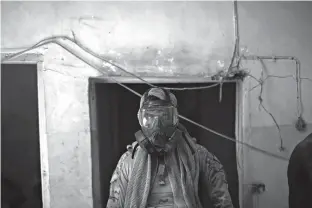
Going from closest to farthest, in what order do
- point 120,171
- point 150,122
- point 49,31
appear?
point 150,122, point 120,171, point 49,31

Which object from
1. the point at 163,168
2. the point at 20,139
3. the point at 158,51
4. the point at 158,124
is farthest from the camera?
the point at 20,139

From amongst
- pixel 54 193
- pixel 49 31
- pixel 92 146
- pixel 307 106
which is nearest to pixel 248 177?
pixel 307 106

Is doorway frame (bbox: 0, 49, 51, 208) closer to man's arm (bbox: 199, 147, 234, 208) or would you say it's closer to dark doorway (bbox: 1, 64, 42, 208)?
dark doorway (bbox: 1, 64, 42, 208)

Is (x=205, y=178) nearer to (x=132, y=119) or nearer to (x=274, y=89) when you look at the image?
(x=274, y=89)

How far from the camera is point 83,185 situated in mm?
2258

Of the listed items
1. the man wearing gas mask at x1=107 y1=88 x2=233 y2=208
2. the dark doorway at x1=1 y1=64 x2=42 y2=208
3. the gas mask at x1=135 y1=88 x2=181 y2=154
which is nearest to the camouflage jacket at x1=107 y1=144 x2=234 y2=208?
the man wearing gas mask at x1=107 y1=88 x2=233 y2=208

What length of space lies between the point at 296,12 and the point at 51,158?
2.03 meters

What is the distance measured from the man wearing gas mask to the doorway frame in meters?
0.74

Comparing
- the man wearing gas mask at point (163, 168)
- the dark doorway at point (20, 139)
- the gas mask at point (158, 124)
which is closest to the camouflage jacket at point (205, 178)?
the man wearing gas mask at point (163, 168)

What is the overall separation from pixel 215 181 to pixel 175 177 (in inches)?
9.1

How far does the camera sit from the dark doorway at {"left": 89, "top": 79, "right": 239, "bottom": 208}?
238 cm

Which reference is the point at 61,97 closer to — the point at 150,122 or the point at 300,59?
the point at 150,122

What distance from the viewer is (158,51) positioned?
2.19 metres

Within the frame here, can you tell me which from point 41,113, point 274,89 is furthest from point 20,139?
point 274,89
